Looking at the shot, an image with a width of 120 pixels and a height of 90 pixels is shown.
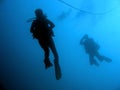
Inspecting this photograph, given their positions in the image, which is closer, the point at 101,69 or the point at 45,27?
the point at 45,27

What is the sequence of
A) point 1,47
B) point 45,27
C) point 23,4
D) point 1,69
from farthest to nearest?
point 1,69 < point 1,47 < point 23,4 < point 45,27

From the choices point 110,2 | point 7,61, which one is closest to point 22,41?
point 7,61

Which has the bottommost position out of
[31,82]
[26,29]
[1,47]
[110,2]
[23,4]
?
[31,82]

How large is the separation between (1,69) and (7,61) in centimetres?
37

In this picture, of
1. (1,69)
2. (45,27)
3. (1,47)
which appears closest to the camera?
(45,27)

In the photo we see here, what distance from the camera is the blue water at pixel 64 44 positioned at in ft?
14.0

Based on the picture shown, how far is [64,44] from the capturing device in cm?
469

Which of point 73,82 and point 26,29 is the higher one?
point 26,29

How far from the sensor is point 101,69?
5.05 meters

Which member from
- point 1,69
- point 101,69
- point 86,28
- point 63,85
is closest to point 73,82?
point 63,85

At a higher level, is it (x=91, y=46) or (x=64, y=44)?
(x=64, y=44)

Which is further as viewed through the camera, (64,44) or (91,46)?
(64,44)

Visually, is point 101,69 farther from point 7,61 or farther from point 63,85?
point 7,61

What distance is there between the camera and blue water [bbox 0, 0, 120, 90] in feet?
14.0
